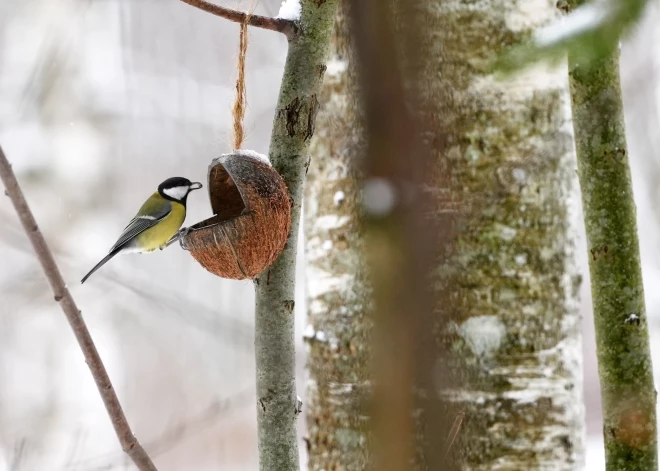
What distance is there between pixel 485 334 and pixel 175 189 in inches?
42.7

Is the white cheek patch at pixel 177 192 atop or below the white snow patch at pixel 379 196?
atop

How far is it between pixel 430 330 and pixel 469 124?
4.24ft

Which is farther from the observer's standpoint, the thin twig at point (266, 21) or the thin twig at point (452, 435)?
the thin twig at point (266, 21)

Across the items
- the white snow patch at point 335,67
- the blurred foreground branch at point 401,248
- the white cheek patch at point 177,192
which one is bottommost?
the blurred foreground branch at point 401,248

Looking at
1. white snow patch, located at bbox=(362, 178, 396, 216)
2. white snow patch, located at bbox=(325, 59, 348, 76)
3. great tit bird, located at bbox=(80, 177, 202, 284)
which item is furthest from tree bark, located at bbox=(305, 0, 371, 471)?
white snow patch, located at bbox=(362, 178, 396, 216)

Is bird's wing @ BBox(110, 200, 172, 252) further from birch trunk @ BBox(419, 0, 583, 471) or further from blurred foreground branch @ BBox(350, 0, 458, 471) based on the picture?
blurred foreground branch @ BBox(350, 0, 458, 471)

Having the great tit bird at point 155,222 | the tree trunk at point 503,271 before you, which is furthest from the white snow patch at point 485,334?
the great tit bird at point 155,222

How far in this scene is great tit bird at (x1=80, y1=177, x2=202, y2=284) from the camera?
2219 mm

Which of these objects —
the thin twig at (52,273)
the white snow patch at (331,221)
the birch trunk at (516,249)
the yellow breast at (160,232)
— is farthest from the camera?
the yellow breast at (160,232)

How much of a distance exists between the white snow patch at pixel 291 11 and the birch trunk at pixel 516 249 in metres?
0.47

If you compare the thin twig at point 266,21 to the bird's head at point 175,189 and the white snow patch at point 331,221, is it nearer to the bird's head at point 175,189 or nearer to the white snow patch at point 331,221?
the white snow patch at point 331,221

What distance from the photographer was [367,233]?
0.43 meters

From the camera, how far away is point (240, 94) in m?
1.28

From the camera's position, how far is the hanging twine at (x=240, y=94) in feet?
3.96
